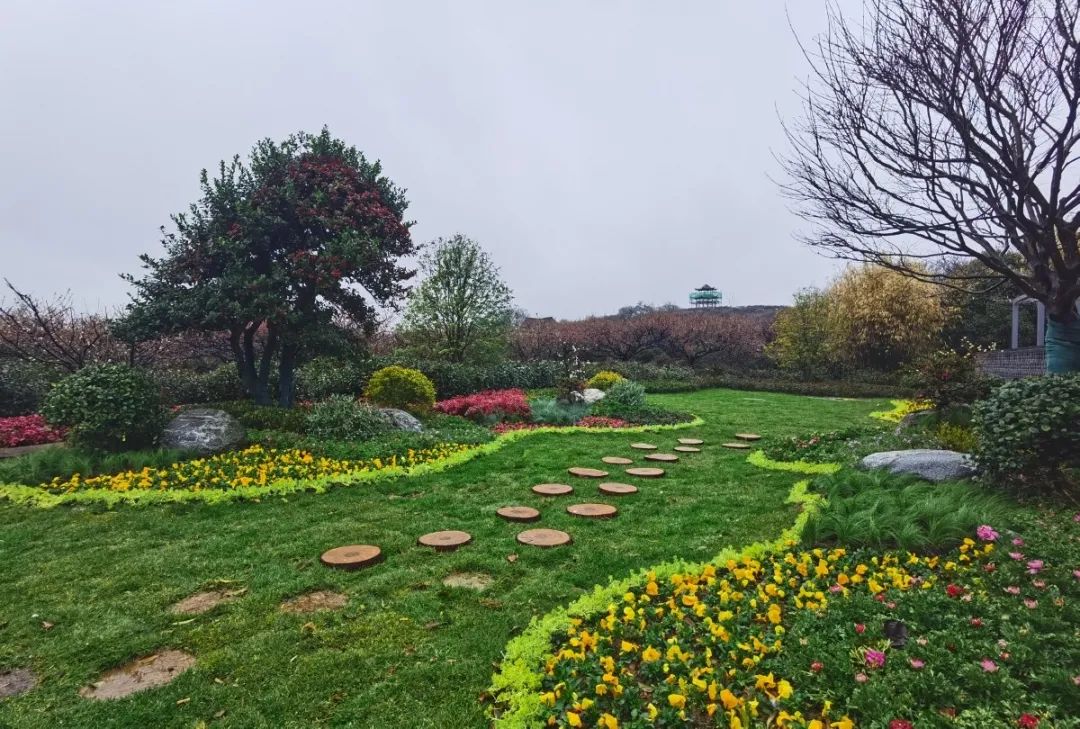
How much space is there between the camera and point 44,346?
9.29 meters

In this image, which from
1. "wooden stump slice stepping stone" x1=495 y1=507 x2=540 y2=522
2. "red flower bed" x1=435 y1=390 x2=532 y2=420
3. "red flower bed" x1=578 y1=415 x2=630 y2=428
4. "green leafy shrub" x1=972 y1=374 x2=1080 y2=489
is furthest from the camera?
"red flower bed" x1=435 y1=390 x2=532 y2=420

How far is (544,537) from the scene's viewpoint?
4.08 meters

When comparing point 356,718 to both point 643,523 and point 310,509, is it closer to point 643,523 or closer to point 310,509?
point 643,523

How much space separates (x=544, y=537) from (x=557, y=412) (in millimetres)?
6460

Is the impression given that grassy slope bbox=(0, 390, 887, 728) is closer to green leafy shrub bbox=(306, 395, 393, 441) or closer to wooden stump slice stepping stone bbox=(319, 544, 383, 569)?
wooden stump slice stepping stone bbox=(319, 544, 383, 569)

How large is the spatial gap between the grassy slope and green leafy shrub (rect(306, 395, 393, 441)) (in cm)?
216

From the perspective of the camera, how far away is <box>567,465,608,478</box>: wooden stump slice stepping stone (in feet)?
20.2

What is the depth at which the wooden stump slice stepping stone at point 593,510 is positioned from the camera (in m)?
4.66

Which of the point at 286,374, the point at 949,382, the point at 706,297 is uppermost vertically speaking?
the point at 706,297

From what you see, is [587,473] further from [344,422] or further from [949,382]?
[949,382]

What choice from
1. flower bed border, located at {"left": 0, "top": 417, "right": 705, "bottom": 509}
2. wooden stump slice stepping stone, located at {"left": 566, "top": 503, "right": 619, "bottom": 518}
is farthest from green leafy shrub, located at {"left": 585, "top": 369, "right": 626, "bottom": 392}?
wooden stump slice stepping stone, located at {"left": 566, "top": 503, "right": 619, "bottom": 518}

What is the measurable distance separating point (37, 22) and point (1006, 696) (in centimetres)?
1096

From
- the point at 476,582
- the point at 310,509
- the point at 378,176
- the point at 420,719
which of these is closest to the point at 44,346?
the point at 378,176

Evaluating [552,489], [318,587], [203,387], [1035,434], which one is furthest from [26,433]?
[1035,434]
